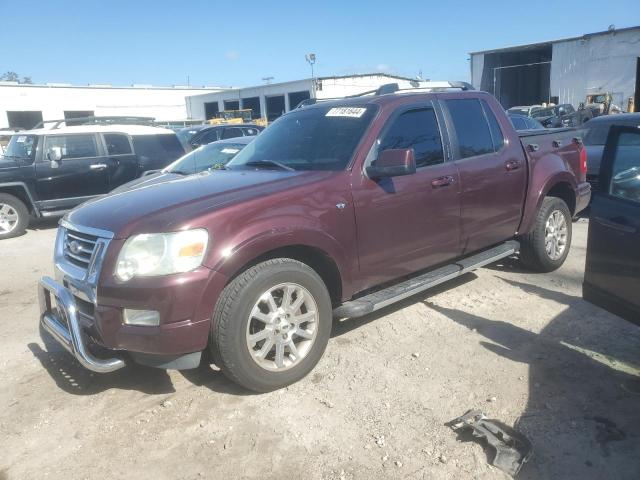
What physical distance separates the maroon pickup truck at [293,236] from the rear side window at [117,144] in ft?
20.4

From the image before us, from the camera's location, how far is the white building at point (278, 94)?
40522 mm

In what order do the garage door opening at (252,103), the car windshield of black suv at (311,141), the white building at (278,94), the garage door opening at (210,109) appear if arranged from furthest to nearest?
the garage door opening at (210,109), the garage door opening at (252,103), the white building at (278,94), the car windshield of black suv at (311,141)

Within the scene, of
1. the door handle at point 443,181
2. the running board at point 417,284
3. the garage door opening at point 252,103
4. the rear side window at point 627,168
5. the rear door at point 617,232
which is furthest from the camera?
the garage door opening at point 252,103

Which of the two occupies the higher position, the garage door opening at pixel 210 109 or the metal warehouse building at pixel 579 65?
the metal warehouse building at pixel 579 65

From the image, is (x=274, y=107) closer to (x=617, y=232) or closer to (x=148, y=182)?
(x=148, y=182)

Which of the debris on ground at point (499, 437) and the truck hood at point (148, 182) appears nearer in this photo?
the debris on ground at point (499, 437)

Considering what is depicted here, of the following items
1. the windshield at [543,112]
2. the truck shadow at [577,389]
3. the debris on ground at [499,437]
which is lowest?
the truck shadow at [577,389]

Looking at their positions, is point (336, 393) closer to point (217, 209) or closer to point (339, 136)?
point (217, 209)

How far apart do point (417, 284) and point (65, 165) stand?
768cm

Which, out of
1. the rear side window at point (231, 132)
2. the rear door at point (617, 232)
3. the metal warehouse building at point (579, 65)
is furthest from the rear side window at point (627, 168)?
the metal warehouse building at point (579, 65)

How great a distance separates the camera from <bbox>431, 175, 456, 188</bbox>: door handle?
4164 millimetres

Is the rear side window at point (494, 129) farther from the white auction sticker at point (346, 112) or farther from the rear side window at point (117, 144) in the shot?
the rear side window at point (117, 144)

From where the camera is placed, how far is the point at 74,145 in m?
9.63

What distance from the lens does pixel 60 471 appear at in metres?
2.78
